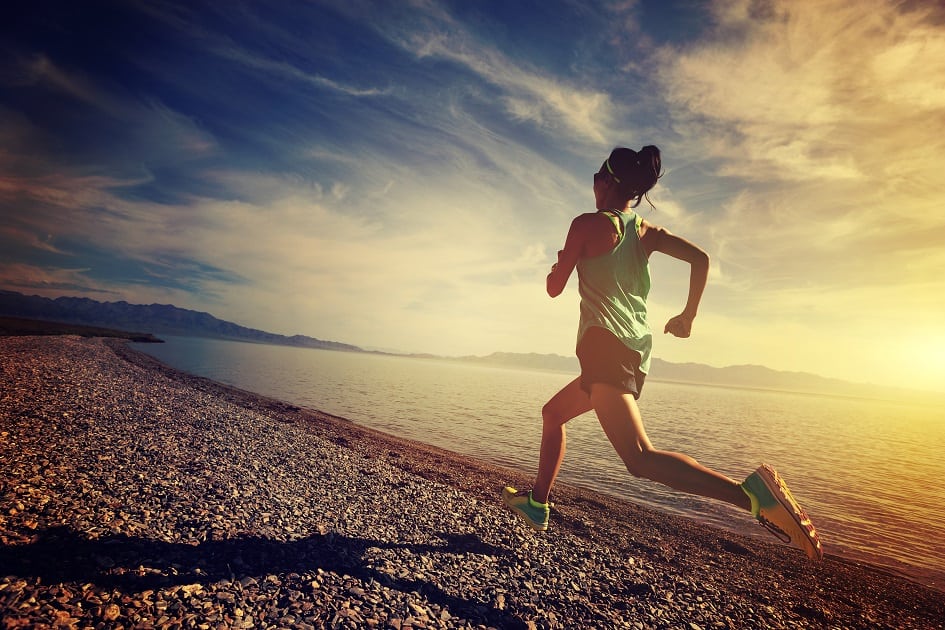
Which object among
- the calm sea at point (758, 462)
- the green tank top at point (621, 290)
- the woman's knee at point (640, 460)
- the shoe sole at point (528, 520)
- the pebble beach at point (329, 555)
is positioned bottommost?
the calm sea at point (758, 462)

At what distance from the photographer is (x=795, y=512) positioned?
9.50 ft

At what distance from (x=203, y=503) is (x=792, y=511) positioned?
7.07m

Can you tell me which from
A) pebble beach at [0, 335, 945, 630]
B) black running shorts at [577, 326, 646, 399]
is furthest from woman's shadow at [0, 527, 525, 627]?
black running shorts at [577, 326, 646, 399]

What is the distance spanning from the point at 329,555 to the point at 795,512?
4.85 metres

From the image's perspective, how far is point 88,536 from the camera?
413 centimetres

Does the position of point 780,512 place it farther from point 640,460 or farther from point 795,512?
point 640,460

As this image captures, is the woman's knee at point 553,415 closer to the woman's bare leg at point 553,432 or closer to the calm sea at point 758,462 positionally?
the woman's bare leg at point 553,432

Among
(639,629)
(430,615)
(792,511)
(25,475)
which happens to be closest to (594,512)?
(639,629)

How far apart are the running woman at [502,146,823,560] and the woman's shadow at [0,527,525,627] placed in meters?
2.63

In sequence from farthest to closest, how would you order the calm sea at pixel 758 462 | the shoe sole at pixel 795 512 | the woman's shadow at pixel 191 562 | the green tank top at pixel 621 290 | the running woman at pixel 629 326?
the calm sea at pixel 758 462, the woman's shadow at pixel 191 562, the green tank top at pixel 621 290, the running woman at pixel 629 326, the shoe sole at pixel 795 512

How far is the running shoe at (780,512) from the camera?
2.83 m

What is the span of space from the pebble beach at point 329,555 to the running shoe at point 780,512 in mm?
2561

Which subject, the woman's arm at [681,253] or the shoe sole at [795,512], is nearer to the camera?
the shoe sole at [795,512]

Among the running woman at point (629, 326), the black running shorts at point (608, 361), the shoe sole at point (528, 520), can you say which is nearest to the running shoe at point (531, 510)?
the shoe sole at point (528, 520)
